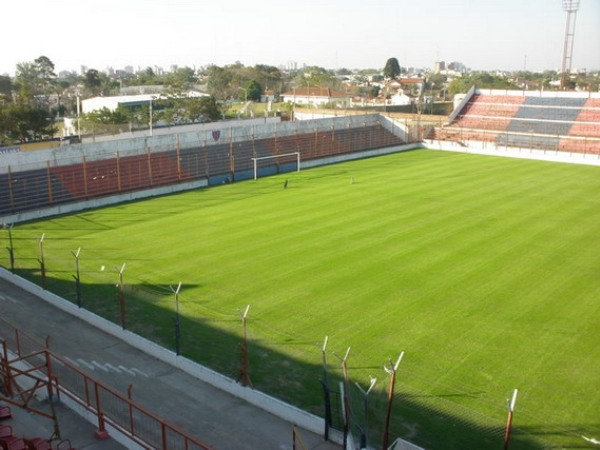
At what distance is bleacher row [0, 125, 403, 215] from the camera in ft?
112

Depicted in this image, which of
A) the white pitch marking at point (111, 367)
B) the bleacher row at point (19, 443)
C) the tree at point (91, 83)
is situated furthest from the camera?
the tree at point (91, 83)

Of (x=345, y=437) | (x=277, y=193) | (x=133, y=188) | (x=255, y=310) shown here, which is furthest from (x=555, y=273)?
(x=133, y=188)

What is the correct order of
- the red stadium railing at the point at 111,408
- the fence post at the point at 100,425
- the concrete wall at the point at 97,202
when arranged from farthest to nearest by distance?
the concrete wall at the point at 97,202 < the fence post at the point at 100,425 < the red stadium railing at the point at 111,408

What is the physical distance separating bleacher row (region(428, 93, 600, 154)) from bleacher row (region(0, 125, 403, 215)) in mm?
14592

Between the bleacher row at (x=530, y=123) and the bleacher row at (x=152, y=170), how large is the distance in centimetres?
1459

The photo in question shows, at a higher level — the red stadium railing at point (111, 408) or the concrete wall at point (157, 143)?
the concrete wall at point (157, 143)

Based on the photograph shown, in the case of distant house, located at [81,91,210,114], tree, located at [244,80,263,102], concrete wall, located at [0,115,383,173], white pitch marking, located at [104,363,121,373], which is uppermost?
tree, located at [244,80,263,102]

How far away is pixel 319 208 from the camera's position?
32.2m

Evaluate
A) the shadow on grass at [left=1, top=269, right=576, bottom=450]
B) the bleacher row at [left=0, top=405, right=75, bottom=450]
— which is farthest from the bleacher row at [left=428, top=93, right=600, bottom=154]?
the bleacher row at [left=0, top=405, right=75, bottom=450]

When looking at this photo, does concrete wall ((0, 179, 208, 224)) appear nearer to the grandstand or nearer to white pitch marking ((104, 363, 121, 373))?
the grandstand

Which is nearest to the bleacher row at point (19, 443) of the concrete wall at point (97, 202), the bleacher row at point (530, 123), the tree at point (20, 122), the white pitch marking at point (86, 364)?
the white pitch marking at point (86, 364)

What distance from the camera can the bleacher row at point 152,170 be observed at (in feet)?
112

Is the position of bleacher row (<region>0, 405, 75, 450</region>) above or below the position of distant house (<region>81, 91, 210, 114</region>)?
below

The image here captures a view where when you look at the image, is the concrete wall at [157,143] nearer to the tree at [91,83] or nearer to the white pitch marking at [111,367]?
the white pitch marking at [111,367]
